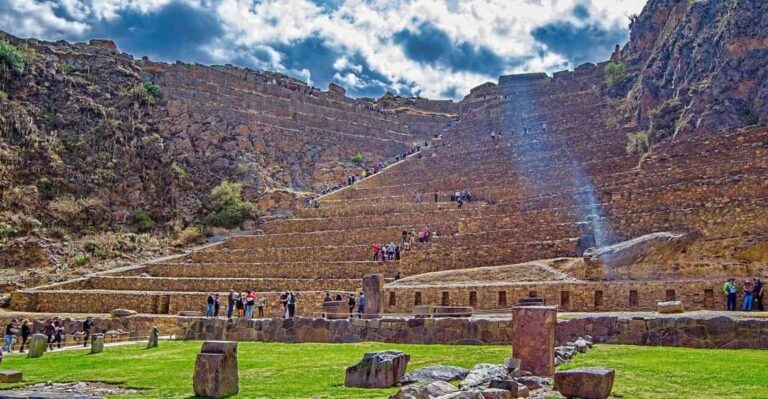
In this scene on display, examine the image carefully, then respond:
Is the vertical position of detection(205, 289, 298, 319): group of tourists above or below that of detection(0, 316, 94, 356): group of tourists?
above

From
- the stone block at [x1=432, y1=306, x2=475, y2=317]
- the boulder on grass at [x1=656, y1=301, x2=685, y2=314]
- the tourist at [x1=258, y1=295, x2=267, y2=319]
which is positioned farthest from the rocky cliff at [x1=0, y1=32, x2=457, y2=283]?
the boulder on grass at [x1=656, y1=301, x2=685, y2=314]

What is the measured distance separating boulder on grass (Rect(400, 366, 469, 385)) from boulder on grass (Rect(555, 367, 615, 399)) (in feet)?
6.87

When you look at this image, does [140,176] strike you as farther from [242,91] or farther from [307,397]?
[307,397]

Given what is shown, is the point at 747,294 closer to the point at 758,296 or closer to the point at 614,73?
the point at 758,296

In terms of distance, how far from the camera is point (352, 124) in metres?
65.6

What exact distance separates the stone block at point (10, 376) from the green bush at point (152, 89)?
43786 millimetres

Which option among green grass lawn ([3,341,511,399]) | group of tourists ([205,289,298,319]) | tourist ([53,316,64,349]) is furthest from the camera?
group of tourists ([205,289,298,319])

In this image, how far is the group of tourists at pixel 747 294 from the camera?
20.9 meters

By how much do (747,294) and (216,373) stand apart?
15792mm

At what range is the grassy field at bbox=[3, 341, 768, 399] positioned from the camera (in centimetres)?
1107

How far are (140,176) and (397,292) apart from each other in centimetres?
2776

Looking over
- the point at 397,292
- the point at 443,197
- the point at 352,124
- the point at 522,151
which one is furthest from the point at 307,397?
the point at 352,124

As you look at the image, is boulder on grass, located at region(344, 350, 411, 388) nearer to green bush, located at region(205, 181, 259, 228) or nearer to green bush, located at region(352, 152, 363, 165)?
green bush, located at region(205, 181, 259, 228)

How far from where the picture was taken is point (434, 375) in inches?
484
